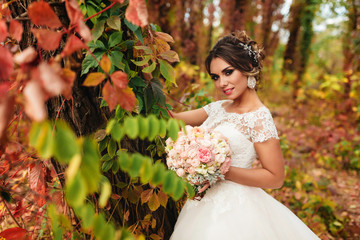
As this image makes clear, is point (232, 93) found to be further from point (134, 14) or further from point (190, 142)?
point (134, 14)

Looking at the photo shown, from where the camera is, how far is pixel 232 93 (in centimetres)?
180

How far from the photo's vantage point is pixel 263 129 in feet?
5.26

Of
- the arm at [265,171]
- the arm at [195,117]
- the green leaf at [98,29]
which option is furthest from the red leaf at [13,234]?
the arm at [195,117]

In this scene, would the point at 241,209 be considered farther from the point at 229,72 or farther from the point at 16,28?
the point at 16,28

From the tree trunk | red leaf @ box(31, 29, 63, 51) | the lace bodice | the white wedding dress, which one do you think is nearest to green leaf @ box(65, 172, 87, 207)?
red leaf @ box(31, 29, 63, 51)

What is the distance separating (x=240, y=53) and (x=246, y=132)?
1.93 ft

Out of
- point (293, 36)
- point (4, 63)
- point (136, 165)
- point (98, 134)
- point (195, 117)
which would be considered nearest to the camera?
point (4, 63)

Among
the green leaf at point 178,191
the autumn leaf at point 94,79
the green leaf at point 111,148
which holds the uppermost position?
the autumn leaf at point 94,79

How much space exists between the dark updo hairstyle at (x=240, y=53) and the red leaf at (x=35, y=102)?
4.86 feet

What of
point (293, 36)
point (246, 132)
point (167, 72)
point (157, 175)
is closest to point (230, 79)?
point (246, 132)

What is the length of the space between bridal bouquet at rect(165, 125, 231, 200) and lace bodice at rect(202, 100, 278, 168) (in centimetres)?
25

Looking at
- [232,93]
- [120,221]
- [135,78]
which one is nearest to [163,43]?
[135,78]

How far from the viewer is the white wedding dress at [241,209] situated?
4.83 feet

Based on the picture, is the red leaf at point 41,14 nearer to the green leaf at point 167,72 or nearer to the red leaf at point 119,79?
the red leaf at point 119,79
